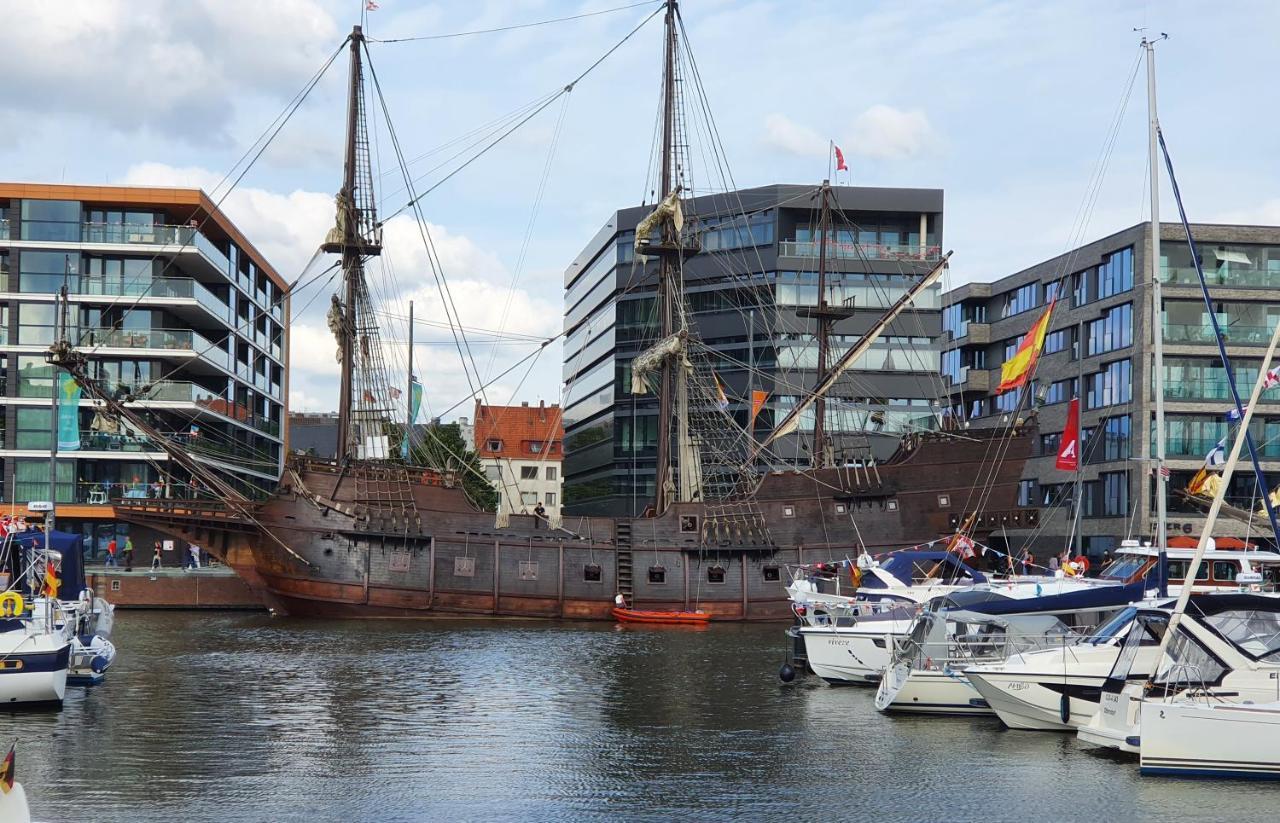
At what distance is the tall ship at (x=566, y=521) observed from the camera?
51.1m

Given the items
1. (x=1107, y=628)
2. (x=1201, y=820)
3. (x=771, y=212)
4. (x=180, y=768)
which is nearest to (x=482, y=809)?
(x=180, y=768)

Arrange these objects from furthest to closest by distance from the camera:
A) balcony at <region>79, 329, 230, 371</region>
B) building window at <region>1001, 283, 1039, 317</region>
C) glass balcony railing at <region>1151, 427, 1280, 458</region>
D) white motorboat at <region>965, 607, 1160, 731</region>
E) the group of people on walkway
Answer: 1. building window at <region>1001, 283, 1039, 317</region>
2. balcony at <region>79, 329, 230, 371</region>
3. glass balcony railing at <region>1151, 427, 1280, 458</region>
4. the group of people on walkway
5. white motorboat at <region>965, 607, 1160, 731</region>

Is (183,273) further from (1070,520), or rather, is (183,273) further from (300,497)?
(1070,520)

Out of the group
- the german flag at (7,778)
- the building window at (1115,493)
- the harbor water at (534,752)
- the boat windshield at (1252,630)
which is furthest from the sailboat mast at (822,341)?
the german flag at (7,778)

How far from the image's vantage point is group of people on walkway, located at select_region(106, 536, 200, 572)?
204 ft

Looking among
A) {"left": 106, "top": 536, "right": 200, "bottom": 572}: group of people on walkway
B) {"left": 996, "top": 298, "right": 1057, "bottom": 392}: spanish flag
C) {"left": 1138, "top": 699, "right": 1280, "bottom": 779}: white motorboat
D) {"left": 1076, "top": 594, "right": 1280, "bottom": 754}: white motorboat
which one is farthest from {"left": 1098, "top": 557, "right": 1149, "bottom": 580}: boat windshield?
{"left": 106, "top": 536, "right": 200, "bottom": 572}: group of people on walkway

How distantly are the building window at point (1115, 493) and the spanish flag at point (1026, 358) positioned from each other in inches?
982

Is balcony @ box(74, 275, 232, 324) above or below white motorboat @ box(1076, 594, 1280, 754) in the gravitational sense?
above

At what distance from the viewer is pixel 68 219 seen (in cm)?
6925

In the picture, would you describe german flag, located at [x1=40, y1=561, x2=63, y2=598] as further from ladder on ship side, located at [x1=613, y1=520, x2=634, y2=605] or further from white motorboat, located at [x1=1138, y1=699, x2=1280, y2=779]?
ladder on ship side, located at [x1=613, y1=520, x2=634, y2=605]

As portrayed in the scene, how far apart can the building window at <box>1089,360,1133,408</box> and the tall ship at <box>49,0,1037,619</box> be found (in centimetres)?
1504

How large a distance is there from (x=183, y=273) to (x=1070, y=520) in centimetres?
4686

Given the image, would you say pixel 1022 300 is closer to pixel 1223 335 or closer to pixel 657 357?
pixel 1223 335

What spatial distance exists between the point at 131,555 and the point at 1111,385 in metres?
46.8
